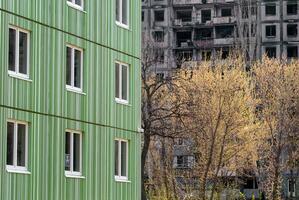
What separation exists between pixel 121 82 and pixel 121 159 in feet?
11.4

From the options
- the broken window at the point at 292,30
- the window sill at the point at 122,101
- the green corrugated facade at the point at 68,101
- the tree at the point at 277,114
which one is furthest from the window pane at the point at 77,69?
the broken window at the point at 292,30

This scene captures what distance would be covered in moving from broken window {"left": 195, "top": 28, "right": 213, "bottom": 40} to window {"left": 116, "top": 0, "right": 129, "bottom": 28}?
277 feet

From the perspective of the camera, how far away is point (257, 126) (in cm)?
6475

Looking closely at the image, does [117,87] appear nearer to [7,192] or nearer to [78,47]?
[78,47]

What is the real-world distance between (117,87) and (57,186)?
7144 mm

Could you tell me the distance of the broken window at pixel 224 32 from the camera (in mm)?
120312

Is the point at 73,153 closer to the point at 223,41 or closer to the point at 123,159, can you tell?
the point at 123,159

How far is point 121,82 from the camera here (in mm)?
37375

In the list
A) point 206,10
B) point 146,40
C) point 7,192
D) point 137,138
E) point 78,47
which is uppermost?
point 206,10

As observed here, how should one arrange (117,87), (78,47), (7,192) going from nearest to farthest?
(7,192), (78,47), (117,87)

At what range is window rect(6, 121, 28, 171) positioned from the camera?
94.6ft

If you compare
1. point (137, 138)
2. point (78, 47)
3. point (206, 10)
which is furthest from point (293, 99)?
Answer: point (206, 10)

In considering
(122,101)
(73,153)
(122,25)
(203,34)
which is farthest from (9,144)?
(203,34)

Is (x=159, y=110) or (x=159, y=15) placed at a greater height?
(x=159, y=15)
